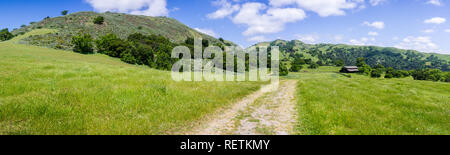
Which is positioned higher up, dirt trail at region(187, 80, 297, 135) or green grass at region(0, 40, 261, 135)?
green grass at region(0, 40, 261, 135)

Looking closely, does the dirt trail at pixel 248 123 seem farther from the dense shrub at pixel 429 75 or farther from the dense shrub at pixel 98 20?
the dense shrub at pixel 429 75

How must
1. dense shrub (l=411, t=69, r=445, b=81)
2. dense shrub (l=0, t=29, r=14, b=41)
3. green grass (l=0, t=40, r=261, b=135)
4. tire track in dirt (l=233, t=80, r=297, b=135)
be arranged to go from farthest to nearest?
1. dense shrub (l=411, t=69, r=445, b=81)
2. dense shrub (l=0, t=29, r=14, b=41)
3. tire track in dirt (l=233, t=80, r=297, b=135)
4. green grass (l=0, t=40, r=261, b=135)

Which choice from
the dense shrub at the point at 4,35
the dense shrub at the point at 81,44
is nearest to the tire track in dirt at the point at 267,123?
the dense shrub at the point at 81,44

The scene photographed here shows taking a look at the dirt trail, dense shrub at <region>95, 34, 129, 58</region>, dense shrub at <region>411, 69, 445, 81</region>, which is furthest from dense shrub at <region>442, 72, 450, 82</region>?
dense shrub at <region>95, 34, 129, 58</region>

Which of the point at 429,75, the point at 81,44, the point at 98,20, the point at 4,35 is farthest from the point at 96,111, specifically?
the point at 429,75

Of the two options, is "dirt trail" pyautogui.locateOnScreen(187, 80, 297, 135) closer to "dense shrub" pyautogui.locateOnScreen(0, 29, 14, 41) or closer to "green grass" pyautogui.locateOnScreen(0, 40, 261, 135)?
"green grass" pyautogui.locateOnScreen(0, 40, 261, 135)

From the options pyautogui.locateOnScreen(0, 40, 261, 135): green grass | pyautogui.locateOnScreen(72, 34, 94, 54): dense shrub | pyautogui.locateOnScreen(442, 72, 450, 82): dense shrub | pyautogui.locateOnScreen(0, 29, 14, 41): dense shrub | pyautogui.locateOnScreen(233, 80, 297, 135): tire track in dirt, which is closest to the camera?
pyautogui.locateOnScreen(0, 40, 261, 135): green grass

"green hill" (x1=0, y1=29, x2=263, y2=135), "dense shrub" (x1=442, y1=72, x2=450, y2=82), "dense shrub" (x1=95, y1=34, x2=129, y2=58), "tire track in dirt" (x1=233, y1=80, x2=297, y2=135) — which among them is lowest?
"dense shrub" (x1=442, y1=72, x2=450, y2=82)

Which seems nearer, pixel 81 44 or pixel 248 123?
pixel 248 123

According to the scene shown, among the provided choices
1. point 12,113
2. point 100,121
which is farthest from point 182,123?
point 12,113

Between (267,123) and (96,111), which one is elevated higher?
(96,111)

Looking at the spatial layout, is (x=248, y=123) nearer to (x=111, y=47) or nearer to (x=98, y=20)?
(x=111, y=47)
